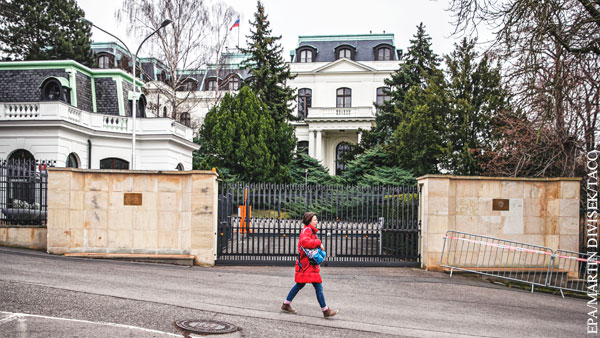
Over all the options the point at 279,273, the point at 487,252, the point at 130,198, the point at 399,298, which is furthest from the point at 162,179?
the point at 487,252

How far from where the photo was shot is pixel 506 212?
13.5 metres

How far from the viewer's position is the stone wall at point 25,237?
13.7 metres

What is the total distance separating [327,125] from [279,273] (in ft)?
139

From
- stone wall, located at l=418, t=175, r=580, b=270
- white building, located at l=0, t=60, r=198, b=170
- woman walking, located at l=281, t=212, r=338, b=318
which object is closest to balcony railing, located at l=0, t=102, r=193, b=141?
white building, located at l=0, t=60, r=198, b=170

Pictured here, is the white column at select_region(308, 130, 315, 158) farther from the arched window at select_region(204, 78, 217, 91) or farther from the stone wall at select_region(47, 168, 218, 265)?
the stone wall at select_region(47, 168, 218, 265)

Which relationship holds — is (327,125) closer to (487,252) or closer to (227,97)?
(227,97)

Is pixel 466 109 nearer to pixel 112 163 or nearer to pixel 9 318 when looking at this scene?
pixel 112 163

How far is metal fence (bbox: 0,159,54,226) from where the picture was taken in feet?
45.7

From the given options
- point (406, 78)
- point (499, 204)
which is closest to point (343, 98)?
point (406, 78)

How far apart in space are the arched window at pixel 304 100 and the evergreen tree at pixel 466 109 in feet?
86.1

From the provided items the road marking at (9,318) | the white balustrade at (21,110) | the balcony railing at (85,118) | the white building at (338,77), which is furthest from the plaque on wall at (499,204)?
the white building at (338,77)

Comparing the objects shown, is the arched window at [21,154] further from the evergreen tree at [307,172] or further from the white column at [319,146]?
the white column at [319,146]

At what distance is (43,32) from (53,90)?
20.7 meters

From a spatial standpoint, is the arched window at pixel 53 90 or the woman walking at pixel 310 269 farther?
the arched window at pixel 53 90
